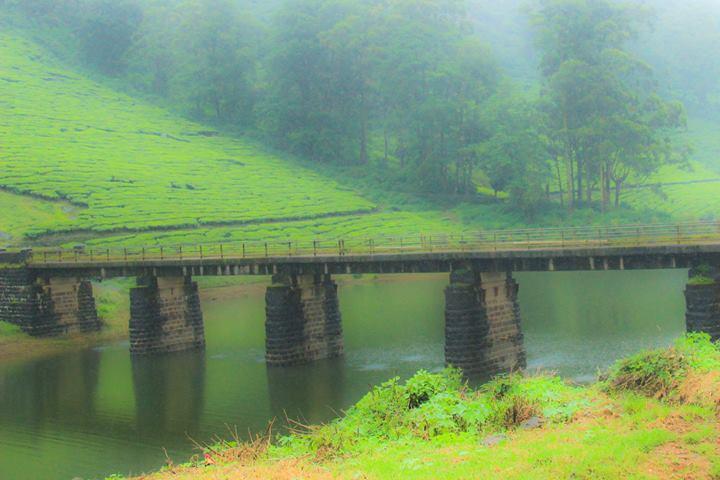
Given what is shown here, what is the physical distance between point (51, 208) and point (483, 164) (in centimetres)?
5011

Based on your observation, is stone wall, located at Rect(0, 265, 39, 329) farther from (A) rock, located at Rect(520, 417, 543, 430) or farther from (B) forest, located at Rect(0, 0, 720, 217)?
(B) forest, located at Rect(0, 0, 720, 217)

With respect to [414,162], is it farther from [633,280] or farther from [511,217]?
[633,280]

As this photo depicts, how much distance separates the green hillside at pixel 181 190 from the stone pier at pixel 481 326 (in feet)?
151

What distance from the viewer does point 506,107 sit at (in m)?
104

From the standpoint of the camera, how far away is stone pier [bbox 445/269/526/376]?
131 feet

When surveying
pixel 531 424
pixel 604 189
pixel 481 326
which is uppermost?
pixel 604 189

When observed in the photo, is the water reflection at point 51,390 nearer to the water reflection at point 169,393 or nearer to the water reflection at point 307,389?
the water reflection at point 169,393

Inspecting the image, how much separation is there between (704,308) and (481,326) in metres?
10.5

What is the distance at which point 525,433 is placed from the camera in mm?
17078

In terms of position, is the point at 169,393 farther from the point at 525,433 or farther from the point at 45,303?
the point at 525,433

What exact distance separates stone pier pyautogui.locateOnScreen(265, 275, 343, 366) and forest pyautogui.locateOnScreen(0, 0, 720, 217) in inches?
2141

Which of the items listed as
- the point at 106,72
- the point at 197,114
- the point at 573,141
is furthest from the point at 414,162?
the point at 106,72

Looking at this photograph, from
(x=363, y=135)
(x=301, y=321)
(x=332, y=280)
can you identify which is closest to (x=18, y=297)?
(x=301, y=321)

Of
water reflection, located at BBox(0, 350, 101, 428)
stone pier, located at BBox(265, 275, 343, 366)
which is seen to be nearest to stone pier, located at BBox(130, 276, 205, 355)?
water reflection, located at BBox(0, 350, 101, 428)
